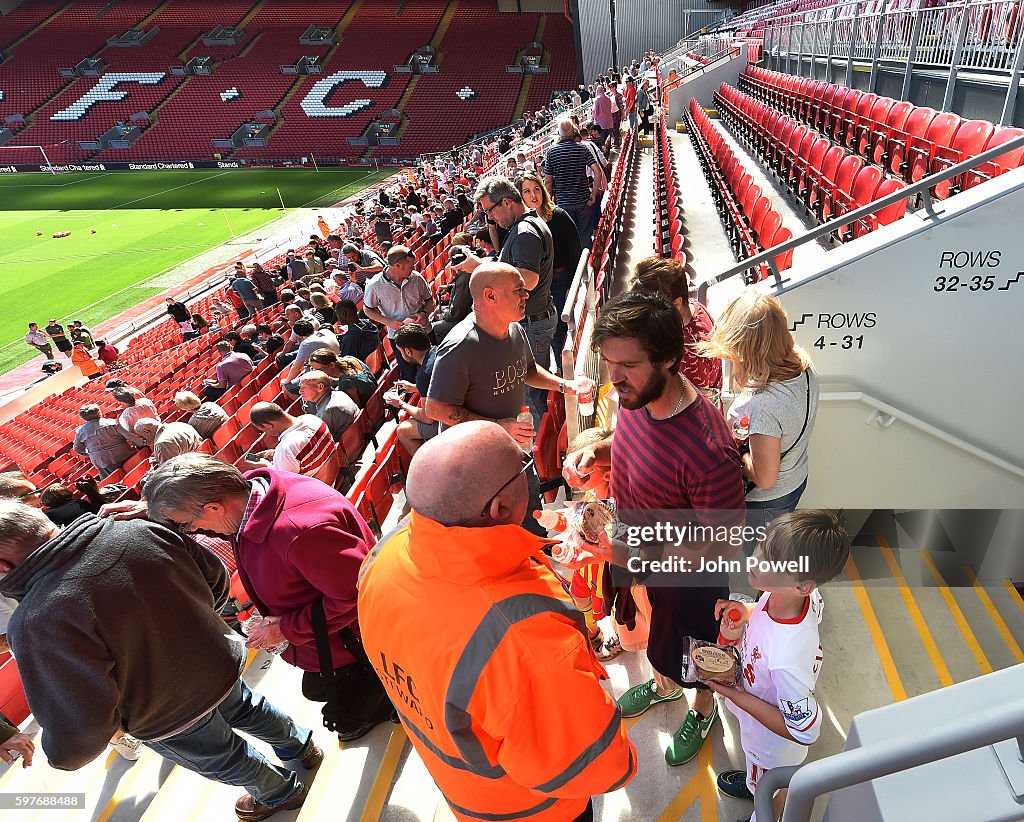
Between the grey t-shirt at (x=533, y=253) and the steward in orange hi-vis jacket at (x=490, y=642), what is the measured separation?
254 centimetres

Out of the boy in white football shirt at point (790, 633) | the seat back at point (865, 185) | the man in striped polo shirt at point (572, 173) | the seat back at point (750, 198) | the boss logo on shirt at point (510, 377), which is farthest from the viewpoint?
the seat back at point (750, 198)

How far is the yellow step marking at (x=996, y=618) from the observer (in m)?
2.90

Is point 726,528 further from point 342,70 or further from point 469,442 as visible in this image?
point 342,70

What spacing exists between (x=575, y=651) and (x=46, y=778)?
2909 mm

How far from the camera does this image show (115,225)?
28.0 meters

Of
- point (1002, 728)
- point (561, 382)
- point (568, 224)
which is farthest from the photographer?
point (568, 224)

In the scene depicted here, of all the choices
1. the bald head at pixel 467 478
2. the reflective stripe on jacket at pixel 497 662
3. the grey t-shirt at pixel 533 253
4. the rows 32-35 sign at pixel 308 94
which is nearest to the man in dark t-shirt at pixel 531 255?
the grey t-shirt at pixel 533 253

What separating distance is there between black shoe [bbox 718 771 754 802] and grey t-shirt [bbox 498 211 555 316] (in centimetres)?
269

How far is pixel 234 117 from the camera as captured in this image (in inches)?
1495

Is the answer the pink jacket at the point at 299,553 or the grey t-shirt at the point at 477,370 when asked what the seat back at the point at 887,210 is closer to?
the grey t-shirt at the point at 477,370

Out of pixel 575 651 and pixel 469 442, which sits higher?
pixel 469 442

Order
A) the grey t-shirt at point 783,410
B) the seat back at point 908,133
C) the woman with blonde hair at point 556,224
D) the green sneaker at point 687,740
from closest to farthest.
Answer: the grey t-shirt at point 783,410, the green sneaker at point 687,740, the woman with blonde hair at point 556,224, the seat back at point 908,133

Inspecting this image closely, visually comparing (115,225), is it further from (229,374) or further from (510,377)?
(510,377)

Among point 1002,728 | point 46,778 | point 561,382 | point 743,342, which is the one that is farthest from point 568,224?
point 46,778
